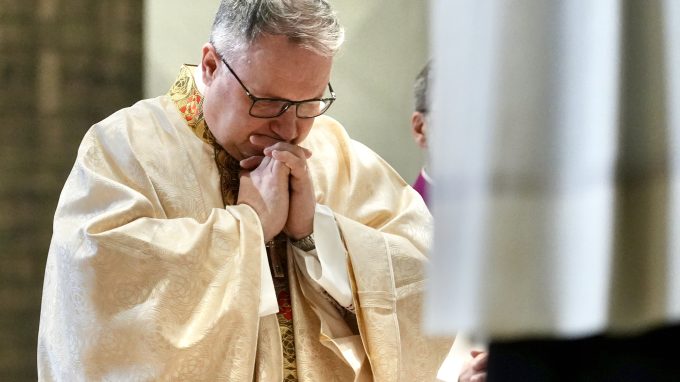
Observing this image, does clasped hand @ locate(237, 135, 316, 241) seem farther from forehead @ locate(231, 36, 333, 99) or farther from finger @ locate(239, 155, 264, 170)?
forehead @ locate(231, 36, 333, 99)

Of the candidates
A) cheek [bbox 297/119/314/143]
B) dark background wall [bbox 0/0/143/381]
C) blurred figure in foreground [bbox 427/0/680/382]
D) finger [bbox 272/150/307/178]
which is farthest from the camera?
dark background wall [bbox 0/0/143/381]

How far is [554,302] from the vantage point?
813 mm

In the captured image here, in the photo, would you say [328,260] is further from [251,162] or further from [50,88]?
[50,88]

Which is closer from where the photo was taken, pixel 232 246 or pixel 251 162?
pixel 232 246

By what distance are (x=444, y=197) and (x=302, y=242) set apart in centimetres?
193

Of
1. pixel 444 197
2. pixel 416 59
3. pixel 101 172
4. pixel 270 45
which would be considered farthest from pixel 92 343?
pixel 416 59

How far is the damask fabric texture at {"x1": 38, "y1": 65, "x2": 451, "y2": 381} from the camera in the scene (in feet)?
8.22

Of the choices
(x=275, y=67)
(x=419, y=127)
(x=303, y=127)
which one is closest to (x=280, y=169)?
(x=303, y=127)

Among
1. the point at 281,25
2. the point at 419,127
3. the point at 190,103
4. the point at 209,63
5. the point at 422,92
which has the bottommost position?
the point at 419,127

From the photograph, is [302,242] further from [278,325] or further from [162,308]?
[162,308]

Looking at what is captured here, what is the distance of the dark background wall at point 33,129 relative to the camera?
4.50m

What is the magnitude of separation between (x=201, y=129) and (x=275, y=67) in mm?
310

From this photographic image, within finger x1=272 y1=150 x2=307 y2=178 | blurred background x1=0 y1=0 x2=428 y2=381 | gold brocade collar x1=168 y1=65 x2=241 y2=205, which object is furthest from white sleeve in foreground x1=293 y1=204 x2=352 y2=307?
blurred background x1=0 y1=0 x2=428 y2=381

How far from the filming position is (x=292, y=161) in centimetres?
268
